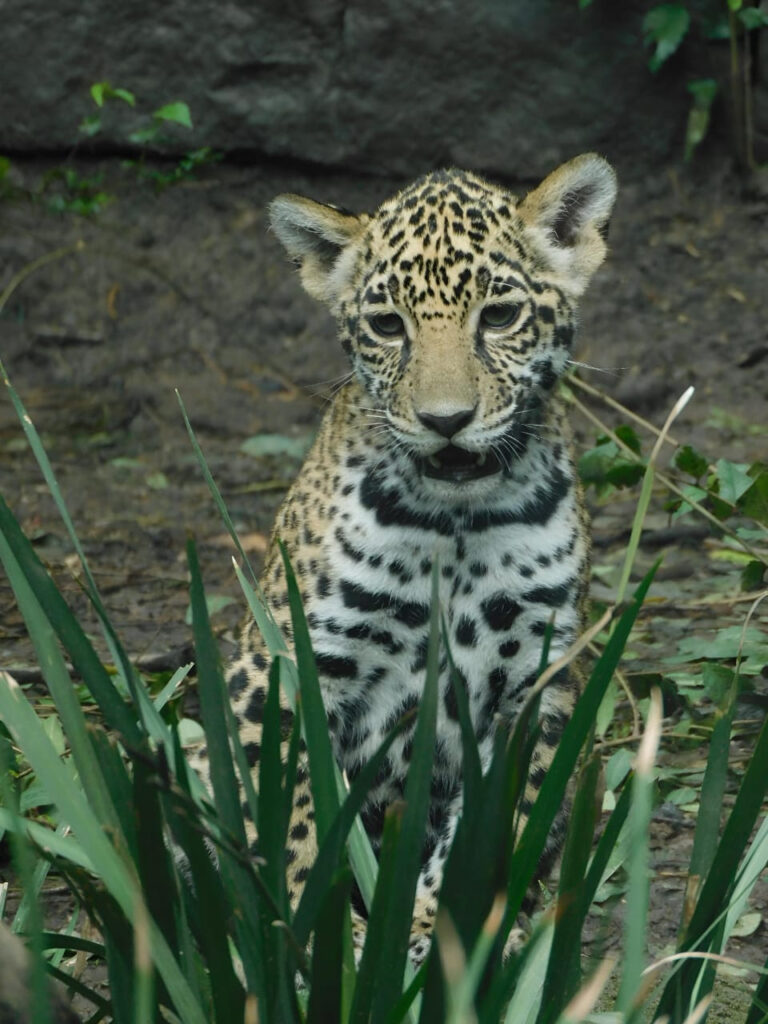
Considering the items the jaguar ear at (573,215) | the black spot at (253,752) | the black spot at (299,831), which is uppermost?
the jaguar ear at (573,215)

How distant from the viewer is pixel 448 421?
369 cm

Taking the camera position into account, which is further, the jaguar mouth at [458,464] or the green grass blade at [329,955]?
the jaguar mouth at [458,464]

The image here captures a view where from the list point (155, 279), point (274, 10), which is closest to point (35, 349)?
point (155, 279)

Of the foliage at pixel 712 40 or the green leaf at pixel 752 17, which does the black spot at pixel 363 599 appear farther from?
the green leaf at pixel 752 17

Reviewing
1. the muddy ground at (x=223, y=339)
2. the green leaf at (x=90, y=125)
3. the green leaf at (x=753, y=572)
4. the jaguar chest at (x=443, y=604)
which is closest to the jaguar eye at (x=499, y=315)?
the jaguar chest at (x=443, y=604)

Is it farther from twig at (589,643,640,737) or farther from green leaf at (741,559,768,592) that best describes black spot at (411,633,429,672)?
green leaf at (741,559,768,592)

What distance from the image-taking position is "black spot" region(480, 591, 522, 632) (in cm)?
396

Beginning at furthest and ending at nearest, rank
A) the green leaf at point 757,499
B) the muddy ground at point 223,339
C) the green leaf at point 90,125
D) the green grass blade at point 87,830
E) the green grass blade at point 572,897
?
1. the green leaf at point 90,125
2. the muddy ground at point 223,339
3. the green leaf at point 757,499
4. the green grass blade at point 572,897
5. the green grass blade at point 87,830

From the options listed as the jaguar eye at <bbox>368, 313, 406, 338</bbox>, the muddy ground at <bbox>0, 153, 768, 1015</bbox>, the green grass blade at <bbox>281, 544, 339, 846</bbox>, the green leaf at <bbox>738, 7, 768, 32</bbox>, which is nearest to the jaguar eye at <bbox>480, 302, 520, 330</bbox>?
the jaguar eye at <bbox>368, 313, 406, 338</bbox>

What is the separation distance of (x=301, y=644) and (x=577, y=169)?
2.04 m

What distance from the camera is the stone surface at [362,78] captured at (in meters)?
8.88

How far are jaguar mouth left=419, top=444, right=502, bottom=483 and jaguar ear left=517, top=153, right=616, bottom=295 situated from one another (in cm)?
58

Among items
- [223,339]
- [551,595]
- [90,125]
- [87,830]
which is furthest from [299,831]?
[90,125]

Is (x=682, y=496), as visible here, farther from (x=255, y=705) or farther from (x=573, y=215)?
(x=255, y=705)
